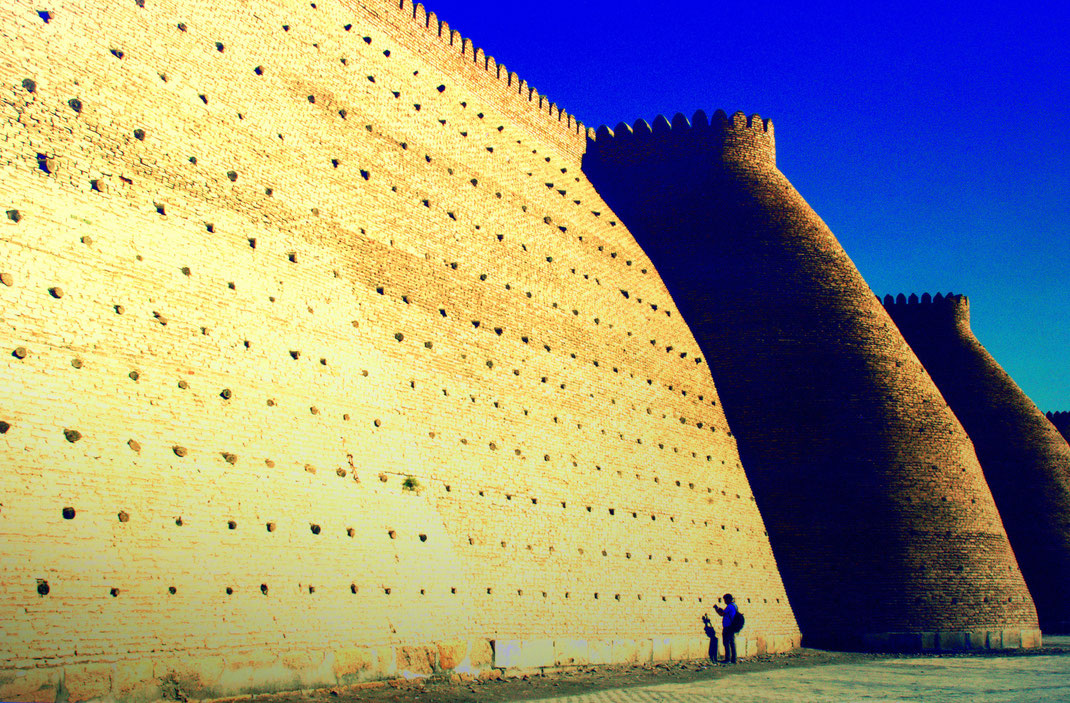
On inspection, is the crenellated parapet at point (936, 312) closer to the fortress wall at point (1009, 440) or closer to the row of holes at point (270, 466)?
the fortress wall at point (1009, 440)

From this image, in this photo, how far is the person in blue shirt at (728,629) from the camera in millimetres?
11508

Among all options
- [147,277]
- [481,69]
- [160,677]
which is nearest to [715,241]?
[481,69]

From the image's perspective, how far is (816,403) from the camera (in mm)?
14055

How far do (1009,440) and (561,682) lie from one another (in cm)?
1418

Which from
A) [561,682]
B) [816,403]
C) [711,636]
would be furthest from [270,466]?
[816,403]

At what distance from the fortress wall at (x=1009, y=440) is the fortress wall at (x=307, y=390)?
8.07 metres

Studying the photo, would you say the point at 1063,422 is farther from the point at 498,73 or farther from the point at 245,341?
the point at 245,341

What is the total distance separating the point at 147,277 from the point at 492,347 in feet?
14.8

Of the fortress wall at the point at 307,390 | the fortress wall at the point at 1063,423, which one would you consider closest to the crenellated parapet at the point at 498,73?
the fortress wall at the point at 307,390

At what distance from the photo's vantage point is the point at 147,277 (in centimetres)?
700

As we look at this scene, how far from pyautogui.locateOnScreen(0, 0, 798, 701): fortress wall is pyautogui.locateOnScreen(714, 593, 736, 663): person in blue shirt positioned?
345mm

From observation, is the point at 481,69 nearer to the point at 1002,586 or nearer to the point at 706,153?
the point at 706,153

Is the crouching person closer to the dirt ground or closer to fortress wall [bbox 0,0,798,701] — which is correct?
fortress wall [bbox 0,0,798,701]

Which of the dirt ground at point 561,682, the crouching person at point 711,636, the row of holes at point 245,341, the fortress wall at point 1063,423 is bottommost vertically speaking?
the dirt ground at point 561,682
